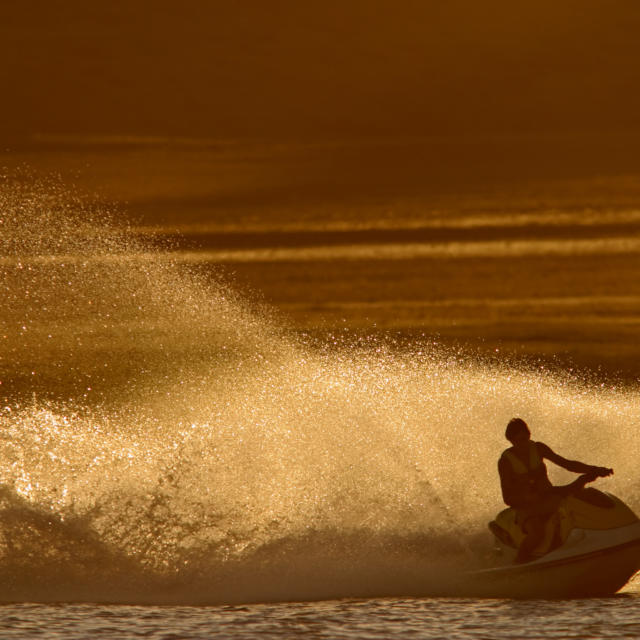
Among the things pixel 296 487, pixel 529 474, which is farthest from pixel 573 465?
pixel 296 487

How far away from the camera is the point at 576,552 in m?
15.3

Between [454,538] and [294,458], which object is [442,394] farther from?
[454,538]

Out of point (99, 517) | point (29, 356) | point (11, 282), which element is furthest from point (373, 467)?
point (29, 356)

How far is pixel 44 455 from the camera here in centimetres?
2084

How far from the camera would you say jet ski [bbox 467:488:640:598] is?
15.3 metres

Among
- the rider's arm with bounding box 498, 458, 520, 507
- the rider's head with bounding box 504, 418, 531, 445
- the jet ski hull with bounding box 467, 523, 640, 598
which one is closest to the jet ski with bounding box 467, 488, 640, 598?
the jet ski hull with bounding box 467, 523, 640, 598

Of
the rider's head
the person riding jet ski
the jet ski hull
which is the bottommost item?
the jet ski hull

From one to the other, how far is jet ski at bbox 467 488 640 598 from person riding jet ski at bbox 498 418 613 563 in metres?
0.07

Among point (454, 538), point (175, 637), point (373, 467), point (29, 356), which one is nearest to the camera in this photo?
point (175, 637)

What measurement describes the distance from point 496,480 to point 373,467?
1.94 m

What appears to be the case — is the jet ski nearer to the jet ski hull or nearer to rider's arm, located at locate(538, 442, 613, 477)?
the jet ski hull

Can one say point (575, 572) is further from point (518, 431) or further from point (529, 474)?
point (518, 431)

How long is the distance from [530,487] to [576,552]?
836 mm

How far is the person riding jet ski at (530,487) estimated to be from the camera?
1542 cm
